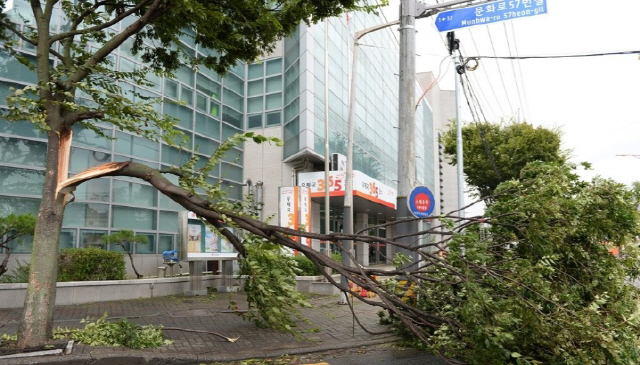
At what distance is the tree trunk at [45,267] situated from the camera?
6.24 metres

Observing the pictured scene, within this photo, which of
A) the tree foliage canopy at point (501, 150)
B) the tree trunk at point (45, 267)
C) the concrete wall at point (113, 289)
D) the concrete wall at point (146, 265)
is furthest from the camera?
the tree foliage canopy at point (501, 150)

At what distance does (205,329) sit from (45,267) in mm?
3131

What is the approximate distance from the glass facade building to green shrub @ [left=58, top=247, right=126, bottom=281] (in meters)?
2.58

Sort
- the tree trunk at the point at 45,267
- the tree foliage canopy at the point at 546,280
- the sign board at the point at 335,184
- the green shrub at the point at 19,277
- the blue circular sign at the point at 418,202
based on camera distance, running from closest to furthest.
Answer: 1. the tree foliage canopy at the point at 546,280
2. the tree trunk at the point at 45,267
3. the blue circular sign at the point at 418,202
4. the green shrub at the point at 19,277
5. the sign board at the point at 335,184

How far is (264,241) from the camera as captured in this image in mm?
7086

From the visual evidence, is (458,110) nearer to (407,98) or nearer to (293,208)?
(293,208)

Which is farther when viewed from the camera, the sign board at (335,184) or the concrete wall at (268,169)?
the concrete wall at (268,169)

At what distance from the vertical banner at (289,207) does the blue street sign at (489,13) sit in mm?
8116

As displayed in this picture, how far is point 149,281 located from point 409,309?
8.77 meters

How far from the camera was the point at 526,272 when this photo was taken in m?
5.35

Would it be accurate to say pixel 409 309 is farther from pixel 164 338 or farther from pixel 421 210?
pixel 164 338

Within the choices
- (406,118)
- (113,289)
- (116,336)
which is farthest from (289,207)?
(116,336)

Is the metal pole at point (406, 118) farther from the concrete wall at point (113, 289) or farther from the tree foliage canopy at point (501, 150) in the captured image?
the tree foliage canopy at point (501, 150)

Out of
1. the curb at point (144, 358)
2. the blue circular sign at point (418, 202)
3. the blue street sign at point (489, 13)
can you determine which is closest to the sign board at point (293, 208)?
the blue circular sign at point (418, 202)
